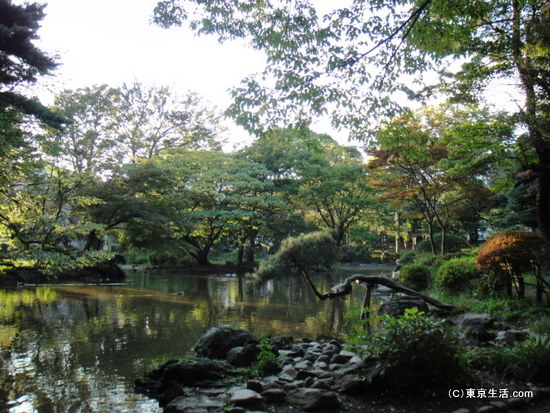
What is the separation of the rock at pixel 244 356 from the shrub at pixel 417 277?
8.39m

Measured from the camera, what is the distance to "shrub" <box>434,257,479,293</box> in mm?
9875

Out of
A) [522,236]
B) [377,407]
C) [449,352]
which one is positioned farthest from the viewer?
[522,236]

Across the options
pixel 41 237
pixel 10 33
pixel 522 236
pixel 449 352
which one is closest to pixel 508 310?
pixel 522 236

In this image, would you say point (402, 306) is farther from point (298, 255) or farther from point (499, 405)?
point (499, 405)

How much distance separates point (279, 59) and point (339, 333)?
586 cm

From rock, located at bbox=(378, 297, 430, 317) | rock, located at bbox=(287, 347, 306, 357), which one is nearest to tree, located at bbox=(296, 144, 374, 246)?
rock, located at bbox=(378, 297, 430, 317)

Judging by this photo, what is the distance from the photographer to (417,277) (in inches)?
514

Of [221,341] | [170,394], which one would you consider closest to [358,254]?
[221,341]

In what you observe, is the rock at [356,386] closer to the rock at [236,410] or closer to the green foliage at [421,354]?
the green foliage at [421,354]

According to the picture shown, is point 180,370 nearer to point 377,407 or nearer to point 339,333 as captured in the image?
point 377,407

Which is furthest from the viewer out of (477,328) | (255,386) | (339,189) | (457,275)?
(339,189)

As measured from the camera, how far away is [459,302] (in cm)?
913

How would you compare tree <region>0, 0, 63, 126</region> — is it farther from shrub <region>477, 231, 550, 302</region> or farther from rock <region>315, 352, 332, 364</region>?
shrub <region>477, 231, 550, 302</region>

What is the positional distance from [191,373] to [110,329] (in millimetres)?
4525
